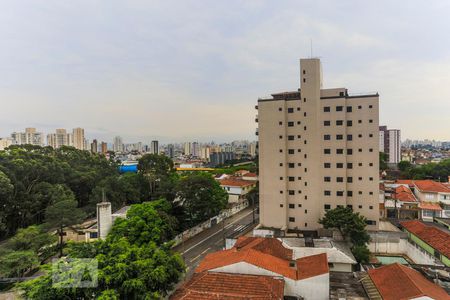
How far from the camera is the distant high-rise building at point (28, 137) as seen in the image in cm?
8431

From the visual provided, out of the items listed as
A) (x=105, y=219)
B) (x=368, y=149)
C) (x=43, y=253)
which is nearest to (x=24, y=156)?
(x=43, y=253)

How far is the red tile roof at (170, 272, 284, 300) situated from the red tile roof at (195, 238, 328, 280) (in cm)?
78

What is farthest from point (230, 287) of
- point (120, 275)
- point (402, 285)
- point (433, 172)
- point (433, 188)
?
point (433, 172)

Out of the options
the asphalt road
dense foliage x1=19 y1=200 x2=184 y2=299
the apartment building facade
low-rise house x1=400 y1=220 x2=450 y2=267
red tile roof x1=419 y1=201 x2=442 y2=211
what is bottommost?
the asphalt road

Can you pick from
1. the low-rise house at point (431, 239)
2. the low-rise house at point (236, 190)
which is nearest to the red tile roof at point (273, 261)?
the low-rise house at point (431, 239)

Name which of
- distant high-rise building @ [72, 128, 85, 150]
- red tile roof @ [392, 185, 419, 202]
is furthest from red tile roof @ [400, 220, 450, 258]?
distant high-rise building @ [72, 128, 85, 150]

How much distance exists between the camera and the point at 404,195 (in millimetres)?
34688

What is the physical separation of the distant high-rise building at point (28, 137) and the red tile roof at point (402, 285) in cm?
9505

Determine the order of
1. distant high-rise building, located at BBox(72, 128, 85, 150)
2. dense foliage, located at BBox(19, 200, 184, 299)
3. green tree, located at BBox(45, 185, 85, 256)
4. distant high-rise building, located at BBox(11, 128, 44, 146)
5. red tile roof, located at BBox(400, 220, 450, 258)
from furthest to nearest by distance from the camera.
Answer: distant high-rise building, located at BBox(72, 128, 85, 150), distant high-rise building, located at BBox(11, 128, 44, 146), green tree, located at BBox(45, 185, 85, 256), red tile roof, located at BBox(400, 220, 450, 258), dense foliage, located at BBox(19, 200, 184, 299)

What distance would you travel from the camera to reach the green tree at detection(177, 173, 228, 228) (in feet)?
97.5

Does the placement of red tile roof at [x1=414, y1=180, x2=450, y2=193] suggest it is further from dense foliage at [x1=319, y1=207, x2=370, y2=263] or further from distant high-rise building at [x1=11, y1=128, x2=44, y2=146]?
distant high-rise building at [x1=11, y1=128, x2=44, y2=146]

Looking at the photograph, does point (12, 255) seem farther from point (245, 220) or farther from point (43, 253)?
point (245, 220)

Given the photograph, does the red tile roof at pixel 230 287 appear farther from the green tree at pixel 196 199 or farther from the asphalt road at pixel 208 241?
the green tree at pixel 196 199

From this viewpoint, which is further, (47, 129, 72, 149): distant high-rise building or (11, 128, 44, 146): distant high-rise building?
(47, 129, 72, 149): distant high-rise building
